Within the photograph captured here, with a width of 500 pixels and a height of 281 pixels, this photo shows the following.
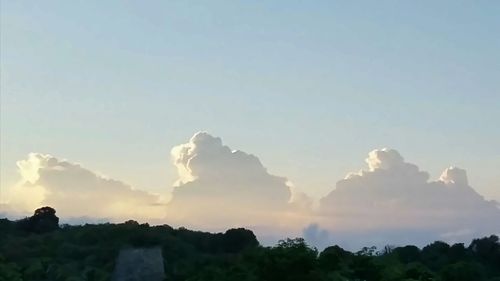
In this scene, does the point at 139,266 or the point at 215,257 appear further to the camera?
the point at 215,257

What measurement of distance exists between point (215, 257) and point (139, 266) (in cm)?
1259

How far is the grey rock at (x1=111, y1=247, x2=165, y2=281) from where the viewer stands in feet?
200

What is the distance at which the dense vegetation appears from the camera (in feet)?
127

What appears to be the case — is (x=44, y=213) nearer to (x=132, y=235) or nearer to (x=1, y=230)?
(x=1, y=230)

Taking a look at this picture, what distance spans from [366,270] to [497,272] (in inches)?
1406

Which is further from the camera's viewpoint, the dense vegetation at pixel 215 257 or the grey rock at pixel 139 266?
the grey rock at pixel 139 266

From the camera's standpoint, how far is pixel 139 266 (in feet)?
202

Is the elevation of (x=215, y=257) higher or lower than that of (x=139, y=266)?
higher

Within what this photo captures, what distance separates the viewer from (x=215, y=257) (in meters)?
73.2

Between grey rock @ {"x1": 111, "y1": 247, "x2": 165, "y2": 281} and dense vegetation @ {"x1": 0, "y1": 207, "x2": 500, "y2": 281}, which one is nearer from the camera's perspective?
dense vegetation @ {"x1": 0, "y1": 207, "x2": 500, "y2": 281}

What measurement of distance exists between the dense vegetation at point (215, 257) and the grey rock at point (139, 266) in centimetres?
152

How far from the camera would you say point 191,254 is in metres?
80.7

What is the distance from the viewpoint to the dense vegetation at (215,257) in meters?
38.6

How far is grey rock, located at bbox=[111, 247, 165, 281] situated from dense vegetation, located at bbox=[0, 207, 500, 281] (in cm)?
152
